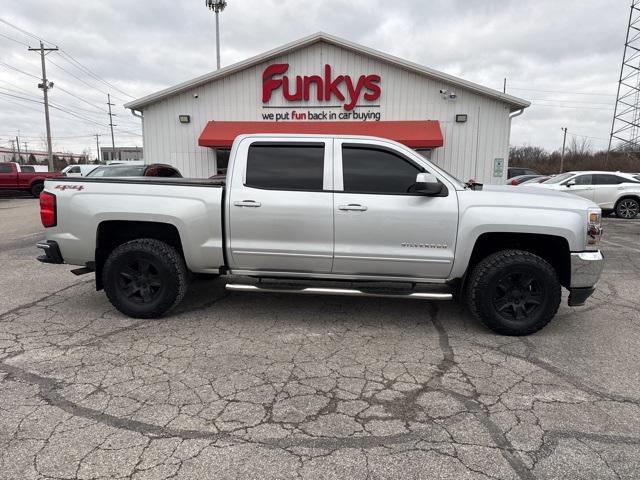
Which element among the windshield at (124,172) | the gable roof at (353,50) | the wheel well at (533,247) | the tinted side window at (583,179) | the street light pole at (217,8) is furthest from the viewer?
the street light pole at (217,8)

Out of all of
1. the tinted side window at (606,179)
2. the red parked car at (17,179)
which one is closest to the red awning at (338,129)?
the tinted side window at (606,179)

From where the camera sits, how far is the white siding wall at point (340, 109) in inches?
567

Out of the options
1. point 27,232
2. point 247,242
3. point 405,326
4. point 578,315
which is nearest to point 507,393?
point 405,326

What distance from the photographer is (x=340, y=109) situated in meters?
15.0

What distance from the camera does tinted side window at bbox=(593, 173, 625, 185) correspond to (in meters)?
14.7

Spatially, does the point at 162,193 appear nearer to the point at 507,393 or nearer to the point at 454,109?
the point at 507,393

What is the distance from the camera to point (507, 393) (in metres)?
3.20

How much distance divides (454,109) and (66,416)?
564 inches

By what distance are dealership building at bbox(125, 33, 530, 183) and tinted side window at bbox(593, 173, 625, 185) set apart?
3350 millimetres

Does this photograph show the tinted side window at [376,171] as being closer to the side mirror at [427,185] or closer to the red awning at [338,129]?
the side mirror at [427,185]

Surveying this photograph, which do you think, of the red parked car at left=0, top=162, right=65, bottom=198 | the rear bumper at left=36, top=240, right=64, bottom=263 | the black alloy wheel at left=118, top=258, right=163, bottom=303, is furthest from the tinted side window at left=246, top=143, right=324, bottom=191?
the red parked car at left=0, top=162, right=65, bottom=198

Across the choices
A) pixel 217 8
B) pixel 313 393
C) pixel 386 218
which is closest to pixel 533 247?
pixel 386 218

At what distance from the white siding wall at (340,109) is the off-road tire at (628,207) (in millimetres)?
4127

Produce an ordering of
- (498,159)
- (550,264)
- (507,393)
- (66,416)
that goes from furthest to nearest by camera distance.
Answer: (498,159) < (550,264) < (507,393) < (66,416)
